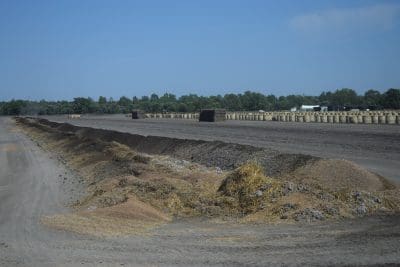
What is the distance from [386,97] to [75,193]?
143812 mm

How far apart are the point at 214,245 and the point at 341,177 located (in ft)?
21.5

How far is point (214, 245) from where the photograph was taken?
9406mm

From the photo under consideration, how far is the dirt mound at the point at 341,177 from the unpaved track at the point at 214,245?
3.11 meters

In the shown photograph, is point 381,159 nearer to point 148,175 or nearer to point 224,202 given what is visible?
point 148,175

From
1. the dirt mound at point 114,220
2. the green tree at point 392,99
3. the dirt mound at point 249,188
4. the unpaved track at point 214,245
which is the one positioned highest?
the green tree at point 392,99

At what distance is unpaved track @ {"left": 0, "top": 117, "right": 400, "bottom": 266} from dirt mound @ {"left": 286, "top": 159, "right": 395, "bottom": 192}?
311 cm

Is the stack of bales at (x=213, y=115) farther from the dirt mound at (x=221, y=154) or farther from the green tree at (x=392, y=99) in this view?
the green tree at (x=392, y=99)

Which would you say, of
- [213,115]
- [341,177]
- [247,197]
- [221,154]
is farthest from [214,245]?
[213,115]

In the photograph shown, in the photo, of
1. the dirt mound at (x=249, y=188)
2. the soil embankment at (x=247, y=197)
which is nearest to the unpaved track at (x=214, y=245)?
the soil embankment at (x=247, y=197)

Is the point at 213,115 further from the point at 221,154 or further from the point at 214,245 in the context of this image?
the point at 214,245

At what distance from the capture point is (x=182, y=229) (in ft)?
36.6

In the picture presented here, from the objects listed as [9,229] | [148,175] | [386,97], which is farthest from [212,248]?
[386,97]

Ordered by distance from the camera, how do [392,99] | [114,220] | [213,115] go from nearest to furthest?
[114,220] → [213,115] → [392,99]

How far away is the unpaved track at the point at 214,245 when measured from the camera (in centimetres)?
828
